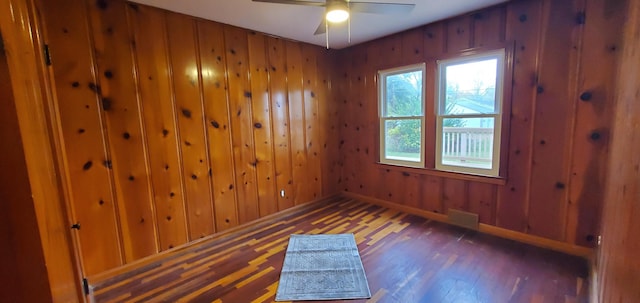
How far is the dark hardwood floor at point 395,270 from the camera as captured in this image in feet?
6.40

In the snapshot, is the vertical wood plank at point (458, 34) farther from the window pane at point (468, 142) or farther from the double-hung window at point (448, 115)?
the window pane at point (468, 142)

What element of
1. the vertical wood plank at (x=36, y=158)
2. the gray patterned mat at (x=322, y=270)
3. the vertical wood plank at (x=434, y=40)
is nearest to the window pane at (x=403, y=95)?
the vertical wood plank at (x=434, y=40)

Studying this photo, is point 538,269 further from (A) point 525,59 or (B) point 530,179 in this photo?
(A) point 525,59

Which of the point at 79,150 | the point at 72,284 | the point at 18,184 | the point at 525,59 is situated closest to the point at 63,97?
the point at 79,150

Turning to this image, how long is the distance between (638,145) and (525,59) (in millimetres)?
1933

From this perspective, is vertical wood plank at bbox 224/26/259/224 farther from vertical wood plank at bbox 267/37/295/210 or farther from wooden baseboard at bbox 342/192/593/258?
wooden baseboard at bbox 342/192/593/258

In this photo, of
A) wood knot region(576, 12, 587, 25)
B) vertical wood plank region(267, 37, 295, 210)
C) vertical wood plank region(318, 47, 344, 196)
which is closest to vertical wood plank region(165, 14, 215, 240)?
vertical wood plank region(267, 37, 295, 210)

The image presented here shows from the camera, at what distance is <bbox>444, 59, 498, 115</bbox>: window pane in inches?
109

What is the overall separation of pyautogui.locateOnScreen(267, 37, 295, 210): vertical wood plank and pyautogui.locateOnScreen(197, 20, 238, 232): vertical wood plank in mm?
645

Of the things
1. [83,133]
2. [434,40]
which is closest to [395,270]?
[434,40]

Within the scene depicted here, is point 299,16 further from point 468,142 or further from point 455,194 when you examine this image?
point 455,194

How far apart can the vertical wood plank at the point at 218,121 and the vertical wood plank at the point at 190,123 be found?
71mm

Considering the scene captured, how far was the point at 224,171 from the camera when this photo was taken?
301 cm

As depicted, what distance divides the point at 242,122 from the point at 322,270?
6.24 ft
